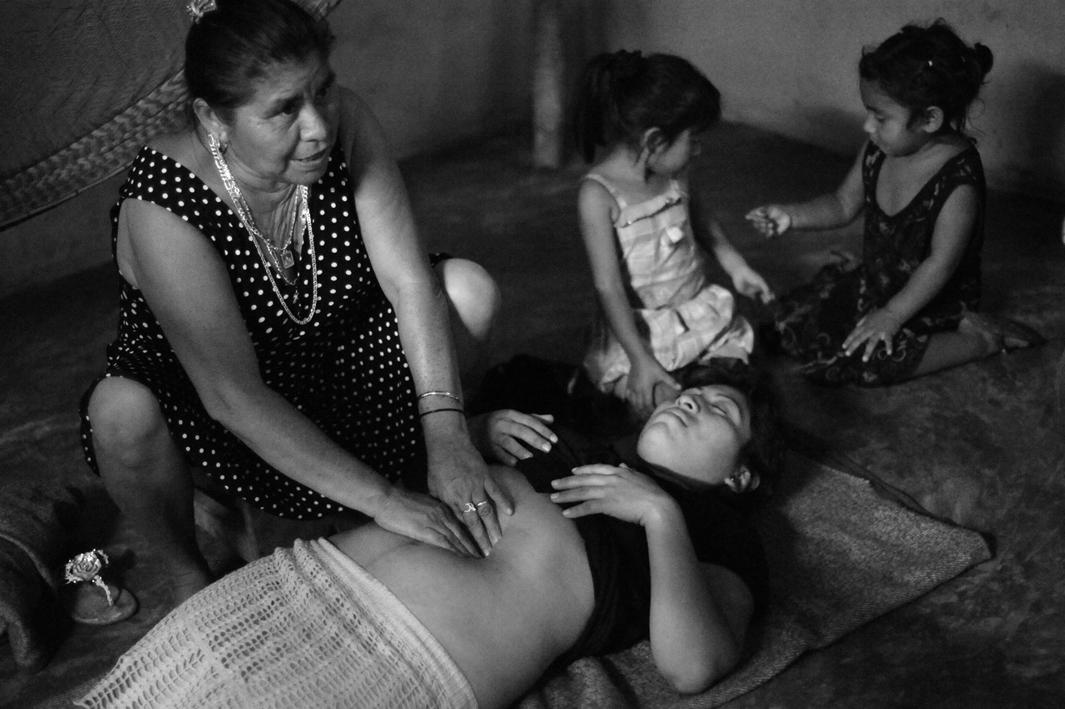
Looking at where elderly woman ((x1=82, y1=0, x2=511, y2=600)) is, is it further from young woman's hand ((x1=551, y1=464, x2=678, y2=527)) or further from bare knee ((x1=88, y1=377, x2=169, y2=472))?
young woman's hand ((x1=551, y1=464, x2=678, y2=527))

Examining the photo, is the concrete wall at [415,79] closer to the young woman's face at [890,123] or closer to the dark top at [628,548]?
the young woman's face at [890,123]

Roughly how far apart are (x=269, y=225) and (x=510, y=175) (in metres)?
2.20

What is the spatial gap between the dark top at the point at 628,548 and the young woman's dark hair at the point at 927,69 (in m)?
1.02

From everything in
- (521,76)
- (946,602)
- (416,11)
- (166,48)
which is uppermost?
(166,48)

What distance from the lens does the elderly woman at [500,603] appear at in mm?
1548

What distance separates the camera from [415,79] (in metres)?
4.09

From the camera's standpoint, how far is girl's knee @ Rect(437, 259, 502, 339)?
220cm

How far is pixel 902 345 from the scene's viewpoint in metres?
2.59

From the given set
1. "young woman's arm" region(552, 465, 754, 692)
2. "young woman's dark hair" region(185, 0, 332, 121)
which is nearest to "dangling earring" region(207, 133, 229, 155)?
"young woman's dark hair" region(185, 0, 332, 121)

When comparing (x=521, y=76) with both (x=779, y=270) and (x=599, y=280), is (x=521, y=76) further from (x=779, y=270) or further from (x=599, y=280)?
(x=599, y=280)

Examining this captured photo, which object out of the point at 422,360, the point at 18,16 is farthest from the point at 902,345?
the point at 18,16

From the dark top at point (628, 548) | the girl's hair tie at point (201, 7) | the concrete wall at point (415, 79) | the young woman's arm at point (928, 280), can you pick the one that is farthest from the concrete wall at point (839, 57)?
the girl's hair tie at point (201, 7)

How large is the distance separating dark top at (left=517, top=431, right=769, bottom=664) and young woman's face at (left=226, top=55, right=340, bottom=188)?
0.62 meters

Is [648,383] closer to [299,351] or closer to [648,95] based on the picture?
[648,95]
